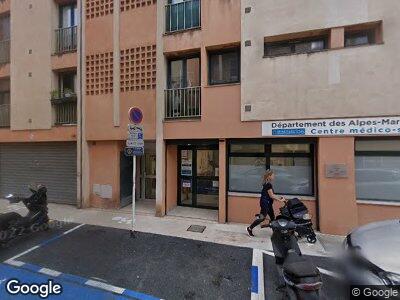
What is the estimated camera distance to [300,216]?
5.52 m

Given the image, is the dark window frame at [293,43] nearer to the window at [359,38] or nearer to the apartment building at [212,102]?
the apartment building at [212,102]

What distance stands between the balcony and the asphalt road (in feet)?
14.8

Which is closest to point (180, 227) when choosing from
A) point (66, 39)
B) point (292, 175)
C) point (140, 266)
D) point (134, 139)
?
point (140, 266)

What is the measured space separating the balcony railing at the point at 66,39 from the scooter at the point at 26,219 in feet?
18.3

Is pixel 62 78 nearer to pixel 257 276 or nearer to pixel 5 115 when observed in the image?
pixel 5 115

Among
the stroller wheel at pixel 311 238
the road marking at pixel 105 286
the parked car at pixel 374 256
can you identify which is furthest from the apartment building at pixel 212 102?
the road marking at pixel 105 286

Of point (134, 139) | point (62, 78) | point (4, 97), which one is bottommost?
point (134, 139)

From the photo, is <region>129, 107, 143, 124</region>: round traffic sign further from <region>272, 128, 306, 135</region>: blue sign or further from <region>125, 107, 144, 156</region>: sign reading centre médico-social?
<region>272, 128, 306, 135</region>: blue sign

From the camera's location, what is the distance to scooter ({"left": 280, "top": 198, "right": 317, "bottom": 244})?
17.8ft

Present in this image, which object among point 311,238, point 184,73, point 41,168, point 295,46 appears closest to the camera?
point 311,238

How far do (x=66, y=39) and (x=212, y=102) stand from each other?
6303 mm

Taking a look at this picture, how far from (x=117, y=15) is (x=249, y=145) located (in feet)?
20.1

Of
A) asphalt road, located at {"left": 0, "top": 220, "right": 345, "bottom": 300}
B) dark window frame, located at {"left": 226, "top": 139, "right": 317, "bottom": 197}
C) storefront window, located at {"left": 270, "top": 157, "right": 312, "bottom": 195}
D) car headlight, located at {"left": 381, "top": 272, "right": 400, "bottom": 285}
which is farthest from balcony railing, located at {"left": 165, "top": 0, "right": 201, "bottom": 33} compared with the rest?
car headlight, located at {"left": 381, "top": 272, "right": 400, "bottom": 285}

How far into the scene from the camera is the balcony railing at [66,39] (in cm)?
941
